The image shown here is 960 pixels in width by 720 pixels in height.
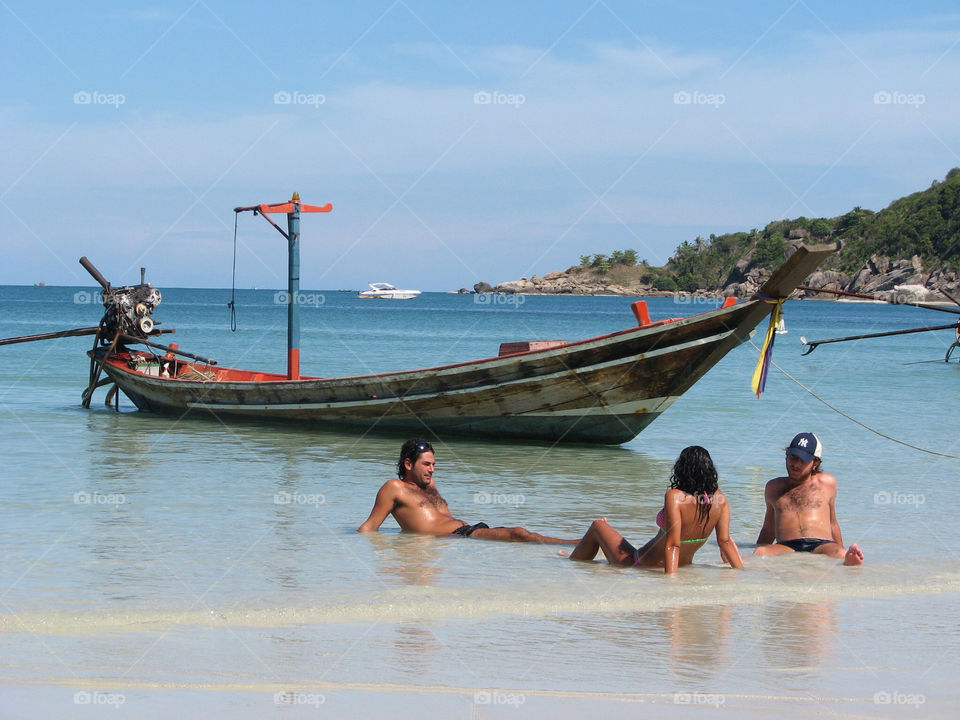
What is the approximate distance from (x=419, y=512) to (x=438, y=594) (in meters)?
1.59

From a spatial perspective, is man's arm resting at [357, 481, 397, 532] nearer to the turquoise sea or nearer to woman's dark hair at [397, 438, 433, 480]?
the turquoise sea

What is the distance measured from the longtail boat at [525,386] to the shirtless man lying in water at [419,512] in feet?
11.9

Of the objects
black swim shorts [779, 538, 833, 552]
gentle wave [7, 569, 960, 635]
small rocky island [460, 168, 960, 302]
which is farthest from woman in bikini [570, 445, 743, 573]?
small rocky island [460, 168, 960, 302]

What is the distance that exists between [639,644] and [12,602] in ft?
11.9

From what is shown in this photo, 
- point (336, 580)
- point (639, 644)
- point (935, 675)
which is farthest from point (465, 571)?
point (935, 675)

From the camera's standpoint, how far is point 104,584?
6.82 m

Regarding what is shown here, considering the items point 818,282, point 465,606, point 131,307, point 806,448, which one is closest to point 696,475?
point 806,448

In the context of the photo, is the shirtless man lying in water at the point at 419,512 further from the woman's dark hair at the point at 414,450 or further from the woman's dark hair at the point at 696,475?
the woman's dark hair at the point at 696,475

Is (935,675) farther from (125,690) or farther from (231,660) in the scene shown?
(125,690)

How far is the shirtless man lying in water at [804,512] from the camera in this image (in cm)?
736

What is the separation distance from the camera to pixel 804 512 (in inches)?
A: 294

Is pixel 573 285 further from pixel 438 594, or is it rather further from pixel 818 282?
pixel 438 594

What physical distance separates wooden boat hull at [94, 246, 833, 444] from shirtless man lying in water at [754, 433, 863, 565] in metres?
4.63

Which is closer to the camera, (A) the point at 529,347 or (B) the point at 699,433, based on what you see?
(A) the point at 529,347
